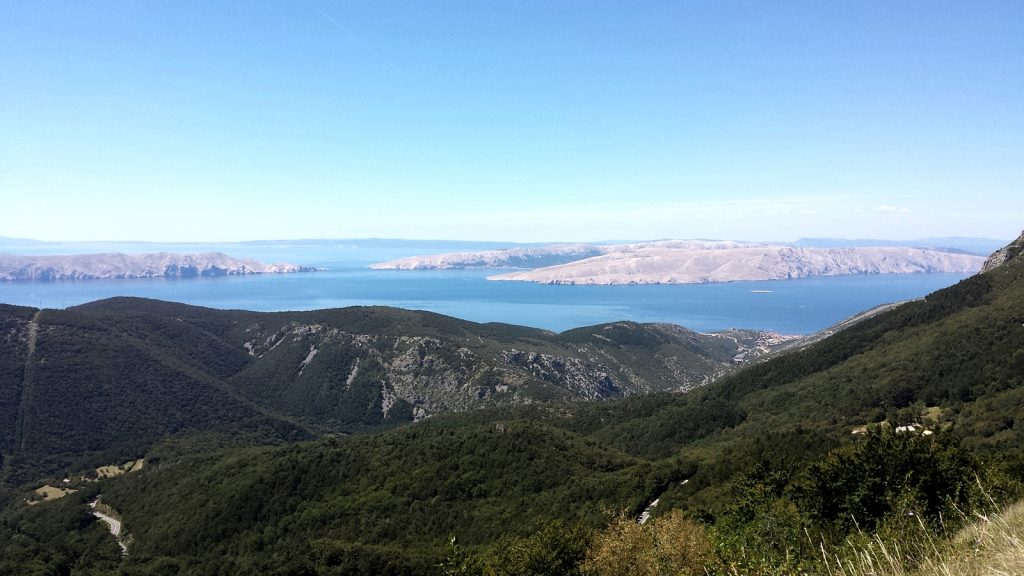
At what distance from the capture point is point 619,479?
48.5 metres

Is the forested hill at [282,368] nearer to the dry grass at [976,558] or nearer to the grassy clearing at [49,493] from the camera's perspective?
the grassy clearing at [49,493]

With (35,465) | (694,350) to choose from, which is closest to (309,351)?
(35,465)

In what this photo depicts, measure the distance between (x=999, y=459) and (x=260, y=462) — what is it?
66.6 m

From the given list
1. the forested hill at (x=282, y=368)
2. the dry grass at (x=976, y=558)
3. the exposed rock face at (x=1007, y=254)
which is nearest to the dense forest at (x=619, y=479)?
the dry grass at (x=976, y=558)

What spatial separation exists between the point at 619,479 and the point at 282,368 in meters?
119

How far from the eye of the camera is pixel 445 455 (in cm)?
6034

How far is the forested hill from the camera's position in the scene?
353 feet

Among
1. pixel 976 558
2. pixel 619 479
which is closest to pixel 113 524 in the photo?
pixel 619 479

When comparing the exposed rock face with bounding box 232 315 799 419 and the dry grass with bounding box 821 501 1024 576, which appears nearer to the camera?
the dry grass with bounding box 821 501 1024 576

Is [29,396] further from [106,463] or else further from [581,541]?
[581,541]

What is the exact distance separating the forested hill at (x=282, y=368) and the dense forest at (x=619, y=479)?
233 centimetres

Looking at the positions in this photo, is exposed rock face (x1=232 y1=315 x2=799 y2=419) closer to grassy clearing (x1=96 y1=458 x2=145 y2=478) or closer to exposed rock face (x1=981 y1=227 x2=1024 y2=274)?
grassy clearing (x1=96 y1=458 x2=145 y2=478)

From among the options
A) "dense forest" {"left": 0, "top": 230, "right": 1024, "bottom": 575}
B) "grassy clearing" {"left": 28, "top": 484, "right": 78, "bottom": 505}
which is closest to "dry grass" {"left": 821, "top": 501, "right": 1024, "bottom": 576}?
"dense forest" {"left": 0, "top": 230, "right": 1024, "bottom": 575}

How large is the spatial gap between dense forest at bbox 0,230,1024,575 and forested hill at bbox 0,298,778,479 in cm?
233
